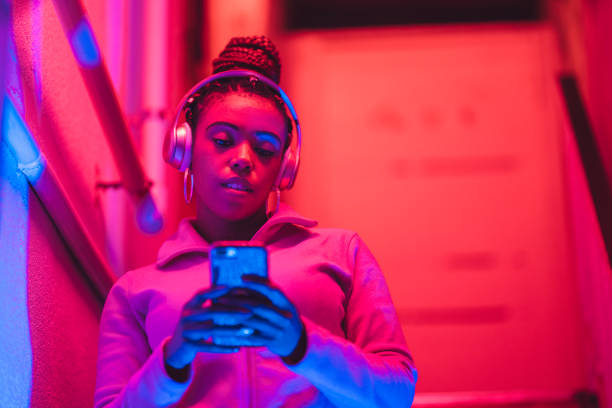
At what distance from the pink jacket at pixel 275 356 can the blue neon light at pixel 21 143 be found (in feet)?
1.05

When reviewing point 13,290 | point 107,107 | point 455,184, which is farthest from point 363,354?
point 455,184

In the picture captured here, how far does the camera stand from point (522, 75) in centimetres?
430

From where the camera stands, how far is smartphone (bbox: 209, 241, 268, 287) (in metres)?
1.12

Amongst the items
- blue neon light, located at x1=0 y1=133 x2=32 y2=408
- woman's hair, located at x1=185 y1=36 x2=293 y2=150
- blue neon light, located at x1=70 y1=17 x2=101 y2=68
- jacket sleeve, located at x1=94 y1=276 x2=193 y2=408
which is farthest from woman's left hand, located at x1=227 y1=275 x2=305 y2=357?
blue neon light, located at x1=70 y1=17 x2=101 y2=68

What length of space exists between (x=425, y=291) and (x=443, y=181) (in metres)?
0.68

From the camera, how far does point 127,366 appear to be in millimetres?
1438

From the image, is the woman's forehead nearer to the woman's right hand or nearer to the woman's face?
the woman's face

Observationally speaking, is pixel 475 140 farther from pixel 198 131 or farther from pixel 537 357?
pixel 198 131

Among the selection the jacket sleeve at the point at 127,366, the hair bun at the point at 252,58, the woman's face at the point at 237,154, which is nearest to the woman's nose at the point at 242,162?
the woman's face at the point at 237,154

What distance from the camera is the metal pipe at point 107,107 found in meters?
1.70

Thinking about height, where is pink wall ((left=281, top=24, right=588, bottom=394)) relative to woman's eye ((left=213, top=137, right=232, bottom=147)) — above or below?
below

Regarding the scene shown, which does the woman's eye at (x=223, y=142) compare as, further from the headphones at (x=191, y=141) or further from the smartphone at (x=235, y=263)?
the smartphone at (x=235, y=263)

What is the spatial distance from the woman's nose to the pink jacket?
132mm

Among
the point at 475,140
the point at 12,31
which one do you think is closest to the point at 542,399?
the point at 12,31
